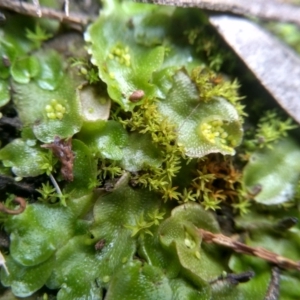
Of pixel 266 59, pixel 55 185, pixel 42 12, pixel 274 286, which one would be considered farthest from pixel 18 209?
pixel 266 59

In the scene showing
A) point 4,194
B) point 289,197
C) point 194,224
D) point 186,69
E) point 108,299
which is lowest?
point 108,299

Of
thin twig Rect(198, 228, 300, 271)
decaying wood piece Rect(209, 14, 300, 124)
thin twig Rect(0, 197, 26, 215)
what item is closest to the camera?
thin twig Rect(0, 197, 26, 215)

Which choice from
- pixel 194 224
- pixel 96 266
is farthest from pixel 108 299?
pixel 194 224

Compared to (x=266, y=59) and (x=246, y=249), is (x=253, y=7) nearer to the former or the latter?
(x=266, y=59)

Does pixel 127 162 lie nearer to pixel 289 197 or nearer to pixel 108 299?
pixel 108 299

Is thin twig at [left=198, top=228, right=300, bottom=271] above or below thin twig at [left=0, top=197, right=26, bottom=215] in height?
above

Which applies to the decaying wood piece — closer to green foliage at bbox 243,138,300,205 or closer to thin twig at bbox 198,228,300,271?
green foliage at bbox 243,138,300,205

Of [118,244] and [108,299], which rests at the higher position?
[118,244]

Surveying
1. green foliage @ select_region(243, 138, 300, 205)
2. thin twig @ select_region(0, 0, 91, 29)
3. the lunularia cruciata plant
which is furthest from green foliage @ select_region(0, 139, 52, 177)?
green foliage @ select_region(243, 138, 300, 205)
